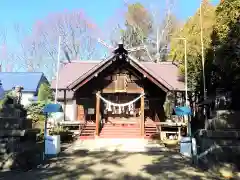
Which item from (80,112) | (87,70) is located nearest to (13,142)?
(87,70)

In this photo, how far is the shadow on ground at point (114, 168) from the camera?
8.41 metres

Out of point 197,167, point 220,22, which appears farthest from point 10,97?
point 220,22

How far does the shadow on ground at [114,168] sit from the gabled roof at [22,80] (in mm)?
22882

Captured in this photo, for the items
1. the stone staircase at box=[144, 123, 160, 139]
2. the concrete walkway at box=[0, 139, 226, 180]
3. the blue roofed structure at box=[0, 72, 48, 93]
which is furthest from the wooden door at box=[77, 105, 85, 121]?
the blue roofed structure at box=[0, 72, 48, 93]

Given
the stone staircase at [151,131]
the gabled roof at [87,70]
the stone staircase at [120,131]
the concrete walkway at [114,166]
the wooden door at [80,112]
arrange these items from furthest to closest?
the wooden door at [80,112] < the gabled roof at [87,70] < the stone staircase at [120,131] < the stone staircase at [151,131] < the concrete walkway at [114,166]

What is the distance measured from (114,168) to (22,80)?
27.6 metres

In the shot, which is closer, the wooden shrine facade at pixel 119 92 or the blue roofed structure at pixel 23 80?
the wooden shrine facade at pixel 119 92

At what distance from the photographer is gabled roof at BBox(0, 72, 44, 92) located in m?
33.4

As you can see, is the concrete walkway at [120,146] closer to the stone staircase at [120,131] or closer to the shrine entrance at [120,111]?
the stone staircase at [120,131]

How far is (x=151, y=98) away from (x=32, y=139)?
10129mm

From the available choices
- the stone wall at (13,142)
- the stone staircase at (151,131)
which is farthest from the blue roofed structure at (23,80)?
the stone wall at (13,142)

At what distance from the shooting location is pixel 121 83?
19.0 meters

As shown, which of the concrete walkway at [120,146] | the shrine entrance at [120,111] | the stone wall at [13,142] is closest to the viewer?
the stone wall at [13,142]

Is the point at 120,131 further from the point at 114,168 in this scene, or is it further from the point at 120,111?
the point at 114,168
